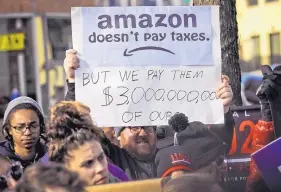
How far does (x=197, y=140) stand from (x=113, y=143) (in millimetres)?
427

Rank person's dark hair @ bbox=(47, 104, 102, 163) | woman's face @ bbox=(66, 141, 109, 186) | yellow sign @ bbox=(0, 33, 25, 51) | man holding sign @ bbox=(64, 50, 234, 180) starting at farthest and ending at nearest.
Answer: yellow sign @ bbox=(0, 33, 25, 51) → man holding sign @ bbox=(64, 50, 234, 180) → person's dark hair @ bbox=(47, 104, 102, 163) → woman's face @ bbox=(66, 141, 109, 186)

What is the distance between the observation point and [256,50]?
3650cm

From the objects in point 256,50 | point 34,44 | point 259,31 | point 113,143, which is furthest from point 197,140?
point 259,31

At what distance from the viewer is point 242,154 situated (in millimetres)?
5277

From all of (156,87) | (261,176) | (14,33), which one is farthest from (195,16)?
(14,33)

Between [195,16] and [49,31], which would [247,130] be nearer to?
[195,16]

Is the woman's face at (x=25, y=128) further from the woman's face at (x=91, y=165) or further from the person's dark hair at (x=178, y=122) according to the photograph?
the woman's face at (x=91, y=165)

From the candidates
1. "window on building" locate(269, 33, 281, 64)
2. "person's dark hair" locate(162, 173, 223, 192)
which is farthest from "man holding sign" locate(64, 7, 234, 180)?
"window on building" locate(269, 33, 281, 64)

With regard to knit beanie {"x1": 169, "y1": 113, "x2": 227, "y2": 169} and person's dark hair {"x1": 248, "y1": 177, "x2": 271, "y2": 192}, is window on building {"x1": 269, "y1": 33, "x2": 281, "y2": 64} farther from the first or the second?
person's dark hair {"x1": 248, "y1": 177, "x2": 271, "y2": 192}

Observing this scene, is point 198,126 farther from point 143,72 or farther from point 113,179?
point 113,179

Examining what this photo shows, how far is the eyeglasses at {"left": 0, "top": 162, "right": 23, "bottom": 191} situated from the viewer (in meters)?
3.73

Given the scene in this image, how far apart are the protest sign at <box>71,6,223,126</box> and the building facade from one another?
29.7 meters

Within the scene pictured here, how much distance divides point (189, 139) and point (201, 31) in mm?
553

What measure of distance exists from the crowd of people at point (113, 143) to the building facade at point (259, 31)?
96.7 ft
